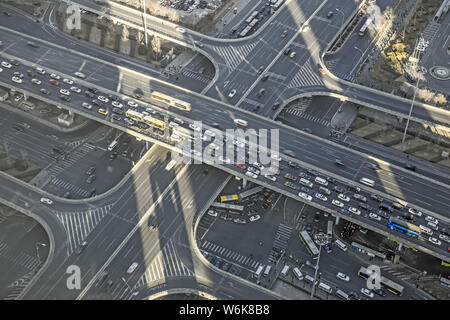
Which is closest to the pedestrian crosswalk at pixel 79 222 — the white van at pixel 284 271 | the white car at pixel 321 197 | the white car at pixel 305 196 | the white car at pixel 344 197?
the white van at pixel 284 271

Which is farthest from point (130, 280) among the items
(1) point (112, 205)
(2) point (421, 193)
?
(2) point (421, 193)

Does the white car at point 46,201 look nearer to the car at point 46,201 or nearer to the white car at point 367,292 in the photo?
the car at point 46,201

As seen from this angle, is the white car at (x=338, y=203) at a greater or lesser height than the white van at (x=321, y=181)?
lesser

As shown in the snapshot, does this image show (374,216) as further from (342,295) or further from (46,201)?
(46,201)

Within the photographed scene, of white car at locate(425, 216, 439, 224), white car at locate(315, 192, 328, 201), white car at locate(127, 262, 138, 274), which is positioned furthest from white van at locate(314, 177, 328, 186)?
white car at locate(127, 262, 138, 274)

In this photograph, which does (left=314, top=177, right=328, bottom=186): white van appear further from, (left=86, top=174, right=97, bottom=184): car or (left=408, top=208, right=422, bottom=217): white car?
(left=86, top=174, right=97, bottom=184): car

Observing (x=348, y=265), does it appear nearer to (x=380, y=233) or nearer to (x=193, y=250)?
(x=380, y=233)
